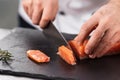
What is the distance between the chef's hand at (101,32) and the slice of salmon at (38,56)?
15cm

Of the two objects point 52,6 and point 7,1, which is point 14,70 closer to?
point 52,6

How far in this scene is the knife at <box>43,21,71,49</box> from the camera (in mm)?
1343

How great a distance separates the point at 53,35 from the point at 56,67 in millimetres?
220

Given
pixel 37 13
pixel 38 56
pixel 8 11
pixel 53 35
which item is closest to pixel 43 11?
pixel 37 13

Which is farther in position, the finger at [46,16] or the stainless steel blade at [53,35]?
the finger at [46,16]

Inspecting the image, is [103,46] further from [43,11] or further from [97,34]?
[43,11]

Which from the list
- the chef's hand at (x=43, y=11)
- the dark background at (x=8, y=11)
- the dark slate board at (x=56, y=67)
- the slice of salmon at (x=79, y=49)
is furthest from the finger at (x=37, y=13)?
the dark background at (x=8, y=11)

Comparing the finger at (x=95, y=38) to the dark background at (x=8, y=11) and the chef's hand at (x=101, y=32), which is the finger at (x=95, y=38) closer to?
the chef's hand at (x=101, y=32)

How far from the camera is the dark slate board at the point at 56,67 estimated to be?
1.16 metres

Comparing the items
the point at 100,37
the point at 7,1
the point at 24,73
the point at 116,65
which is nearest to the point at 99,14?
the point at 100,37

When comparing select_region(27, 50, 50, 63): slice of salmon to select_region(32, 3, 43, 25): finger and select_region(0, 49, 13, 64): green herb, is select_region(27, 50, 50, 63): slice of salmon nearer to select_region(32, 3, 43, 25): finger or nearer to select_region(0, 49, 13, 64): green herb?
select_region(0, 49, 13, 64): green herb

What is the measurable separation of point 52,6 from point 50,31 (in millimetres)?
138

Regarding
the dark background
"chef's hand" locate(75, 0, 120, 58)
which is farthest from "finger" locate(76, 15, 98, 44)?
the dark background

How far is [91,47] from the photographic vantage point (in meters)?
1.23
